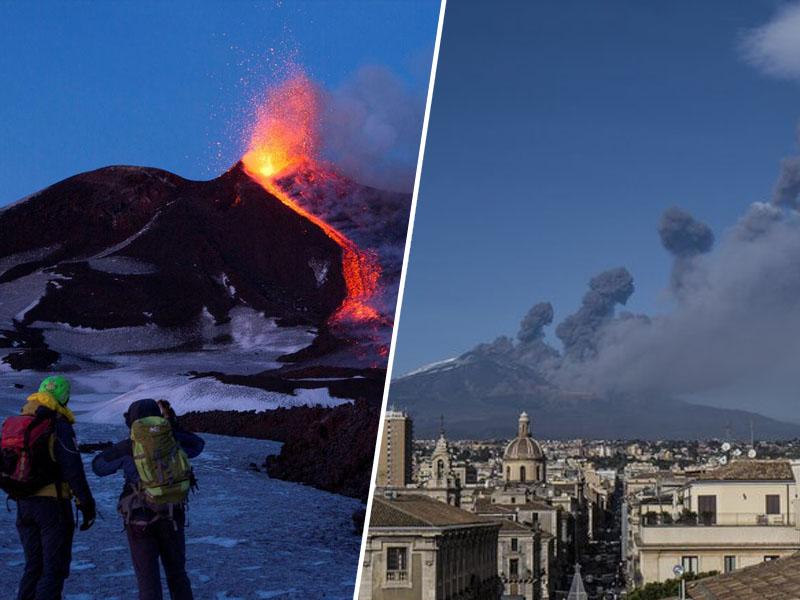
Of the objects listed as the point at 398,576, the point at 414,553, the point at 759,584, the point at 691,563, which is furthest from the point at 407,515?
the point at 759,584

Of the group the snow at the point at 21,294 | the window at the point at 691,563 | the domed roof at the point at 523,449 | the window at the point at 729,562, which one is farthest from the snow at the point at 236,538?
the domed roof at the point at 523,449

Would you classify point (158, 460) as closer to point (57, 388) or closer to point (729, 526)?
point (57, 388)

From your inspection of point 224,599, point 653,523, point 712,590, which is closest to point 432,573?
point 653,523

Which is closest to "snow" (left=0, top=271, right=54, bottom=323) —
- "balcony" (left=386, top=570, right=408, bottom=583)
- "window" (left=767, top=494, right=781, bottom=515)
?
"balcony" (left=386, top=570, right=408, bottom=583)

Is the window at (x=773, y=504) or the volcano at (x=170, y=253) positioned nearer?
the volcano at (x=170, y=253)

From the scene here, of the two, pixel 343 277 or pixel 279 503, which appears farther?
pixel 343 277

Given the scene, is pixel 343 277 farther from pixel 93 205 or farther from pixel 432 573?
pixel 432 573

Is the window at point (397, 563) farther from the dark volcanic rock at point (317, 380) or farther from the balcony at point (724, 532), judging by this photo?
the dark volcanic rock at point (317, 380)
